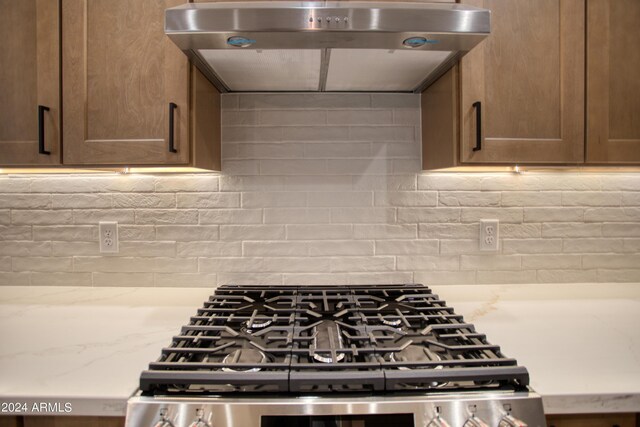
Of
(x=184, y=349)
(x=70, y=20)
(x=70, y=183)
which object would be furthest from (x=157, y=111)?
(x=184, y=349)

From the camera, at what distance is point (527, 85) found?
1176 mm

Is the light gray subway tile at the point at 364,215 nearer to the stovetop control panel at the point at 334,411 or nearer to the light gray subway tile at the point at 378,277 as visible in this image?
the light gray subway tile at the point at 378,277

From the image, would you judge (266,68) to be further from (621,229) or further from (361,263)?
(621,229)

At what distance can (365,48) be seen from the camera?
3.44ft

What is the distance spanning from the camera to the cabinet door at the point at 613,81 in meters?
1.18

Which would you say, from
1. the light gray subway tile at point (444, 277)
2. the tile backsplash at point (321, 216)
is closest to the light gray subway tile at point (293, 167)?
the tile backsplash at point (321, 216)

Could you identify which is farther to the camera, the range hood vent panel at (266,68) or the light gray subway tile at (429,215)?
the light gray subway tile at (429,215)

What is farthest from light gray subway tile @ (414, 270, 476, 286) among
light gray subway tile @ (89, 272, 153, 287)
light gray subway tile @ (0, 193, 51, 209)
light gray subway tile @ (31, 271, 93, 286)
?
light gray subway tile @ (0, 193, 51, 209)

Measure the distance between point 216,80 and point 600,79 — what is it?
124 cm

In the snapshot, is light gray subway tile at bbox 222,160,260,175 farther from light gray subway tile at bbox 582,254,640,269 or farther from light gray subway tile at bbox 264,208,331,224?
light gray subway tile at bbox 582,254,640,269

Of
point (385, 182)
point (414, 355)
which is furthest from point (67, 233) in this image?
point (414, 355)

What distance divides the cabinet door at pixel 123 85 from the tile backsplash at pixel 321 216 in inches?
13.0

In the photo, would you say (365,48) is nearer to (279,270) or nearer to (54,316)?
(279,270)

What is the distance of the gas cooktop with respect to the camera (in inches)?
28.9
